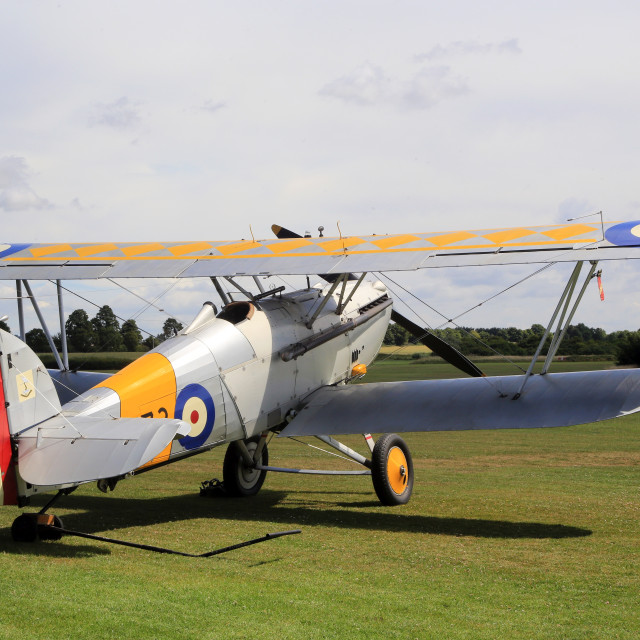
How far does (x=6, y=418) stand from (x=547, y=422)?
5121mm

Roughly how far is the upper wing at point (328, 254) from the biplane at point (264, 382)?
1.0 inches

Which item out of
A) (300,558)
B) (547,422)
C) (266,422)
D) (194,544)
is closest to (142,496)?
(266,422)

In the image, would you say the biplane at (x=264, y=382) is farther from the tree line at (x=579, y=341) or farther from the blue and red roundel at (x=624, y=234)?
the tree line at (x=579, y=341)

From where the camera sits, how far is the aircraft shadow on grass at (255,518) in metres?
7.85

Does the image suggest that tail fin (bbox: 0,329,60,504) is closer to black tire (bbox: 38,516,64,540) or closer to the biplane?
the biplane

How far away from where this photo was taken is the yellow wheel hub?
9594 mm

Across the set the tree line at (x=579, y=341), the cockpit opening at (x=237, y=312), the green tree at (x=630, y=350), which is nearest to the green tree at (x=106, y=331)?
the cockpit opening at (x=237, y=312)

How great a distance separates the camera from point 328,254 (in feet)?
31.3

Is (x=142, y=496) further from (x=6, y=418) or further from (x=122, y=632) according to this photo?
(x=122, y=632)

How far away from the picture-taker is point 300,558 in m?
6.85

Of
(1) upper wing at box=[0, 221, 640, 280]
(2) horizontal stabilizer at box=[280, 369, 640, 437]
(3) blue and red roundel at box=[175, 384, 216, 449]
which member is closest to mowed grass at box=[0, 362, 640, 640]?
(2) horizontal stabilizer at box=[280, 369, 640, 437]

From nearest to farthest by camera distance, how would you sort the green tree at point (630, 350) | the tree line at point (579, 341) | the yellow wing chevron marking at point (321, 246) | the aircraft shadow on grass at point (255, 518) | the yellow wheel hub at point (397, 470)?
the aircraft shadow on grass at point (255, 518)
the yellow wing chevron marking at point (321, 246)
the yellow wheel hub at point (397, 470)
the tree line at point (579, 341)
the green tree at point (630, 350)

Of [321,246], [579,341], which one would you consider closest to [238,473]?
[321,246]

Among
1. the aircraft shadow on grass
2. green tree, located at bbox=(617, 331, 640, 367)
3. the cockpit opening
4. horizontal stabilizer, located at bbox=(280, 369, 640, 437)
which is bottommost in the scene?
green tree, located at bbox=(617, 331, 640, 367)
